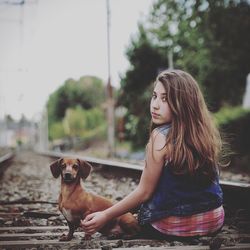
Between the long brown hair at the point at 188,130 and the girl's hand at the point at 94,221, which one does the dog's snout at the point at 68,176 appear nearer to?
the girl's hand at the point at 94,221

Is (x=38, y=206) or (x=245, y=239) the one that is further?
(x=38, y=206)

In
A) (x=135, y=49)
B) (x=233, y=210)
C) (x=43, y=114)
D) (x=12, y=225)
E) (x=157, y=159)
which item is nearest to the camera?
(x=157, y=159)

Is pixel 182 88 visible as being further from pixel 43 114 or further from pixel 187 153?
pixel 43 114

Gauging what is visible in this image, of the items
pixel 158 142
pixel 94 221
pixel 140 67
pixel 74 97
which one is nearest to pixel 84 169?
pixel 94 221

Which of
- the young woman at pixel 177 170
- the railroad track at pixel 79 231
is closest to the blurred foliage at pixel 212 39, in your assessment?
the railroad track at pixel 79 231

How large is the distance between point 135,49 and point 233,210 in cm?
2571

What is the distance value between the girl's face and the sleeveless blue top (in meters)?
0.04

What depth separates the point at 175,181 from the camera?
6.38ft

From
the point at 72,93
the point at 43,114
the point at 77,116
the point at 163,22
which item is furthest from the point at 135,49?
the point at 72,93

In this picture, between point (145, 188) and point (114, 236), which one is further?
point (114, 236)

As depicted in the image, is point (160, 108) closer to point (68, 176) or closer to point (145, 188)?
point (145, 188)

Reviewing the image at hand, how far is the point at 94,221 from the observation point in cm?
189

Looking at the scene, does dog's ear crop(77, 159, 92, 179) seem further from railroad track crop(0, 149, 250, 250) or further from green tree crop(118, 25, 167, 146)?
green tree crop(118, 25, 167, 146)

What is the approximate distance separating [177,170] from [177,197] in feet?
0.48
